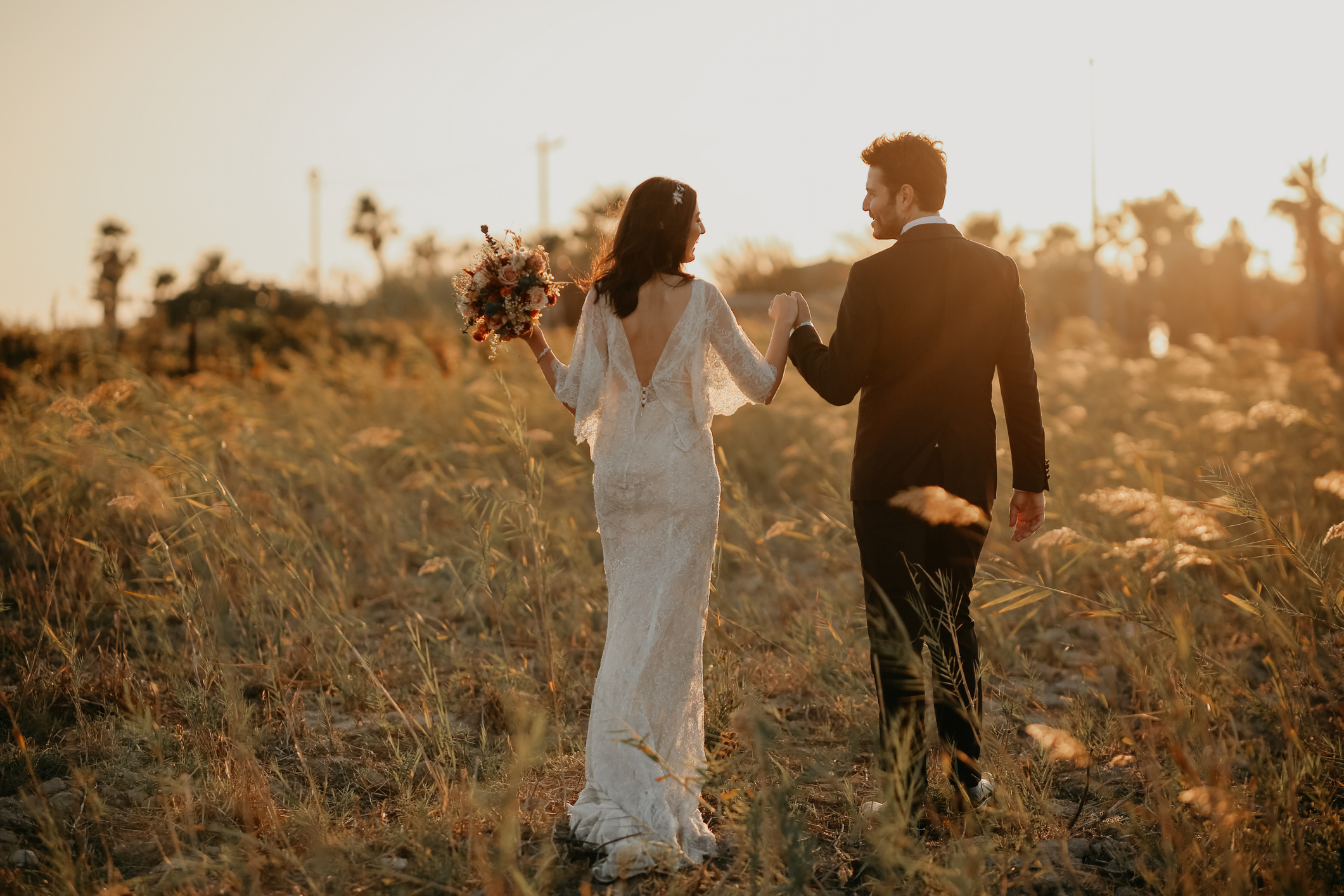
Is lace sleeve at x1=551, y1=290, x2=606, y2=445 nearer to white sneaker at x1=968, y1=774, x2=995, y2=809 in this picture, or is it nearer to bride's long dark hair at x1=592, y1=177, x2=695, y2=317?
bride's long dark hair at x1=592, y1=177, x2=695, y2=317

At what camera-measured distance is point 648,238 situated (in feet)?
10.6

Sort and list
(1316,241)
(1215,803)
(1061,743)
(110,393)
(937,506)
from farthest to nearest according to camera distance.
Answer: (1316,241) → (110,393) → (937,506) → (1215,803) → (1061,743)

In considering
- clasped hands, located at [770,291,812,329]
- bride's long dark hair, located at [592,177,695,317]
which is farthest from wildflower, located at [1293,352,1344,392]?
bride's long dark hair, located at [592,177,695,317]

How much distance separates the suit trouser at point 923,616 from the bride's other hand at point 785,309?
744 millimetres

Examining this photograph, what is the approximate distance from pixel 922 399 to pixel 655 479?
966mm

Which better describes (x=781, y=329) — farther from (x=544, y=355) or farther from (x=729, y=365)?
(x=544, y=355)

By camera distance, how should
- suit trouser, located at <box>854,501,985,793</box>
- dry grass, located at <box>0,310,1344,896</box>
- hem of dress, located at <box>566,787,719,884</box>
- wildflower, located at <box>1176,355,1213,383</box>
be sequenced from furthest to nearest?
wildflower, located at <box>1176,355,1213,383</box>
suit trouser, located at <box>854,501,985,793</box>
hem of dress, located at <box>566,787,719,884</box>
dry grass, located at <box>0,310,1344,896</box>

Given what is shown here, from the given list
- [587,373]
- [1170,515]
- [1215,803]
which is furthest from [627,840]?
[1170,515]

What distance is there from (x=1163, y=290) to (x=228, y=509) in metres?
47.3

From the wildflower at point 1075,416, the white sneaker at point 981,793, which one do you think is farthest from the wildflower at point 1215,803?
the wildflower at point 1075,416

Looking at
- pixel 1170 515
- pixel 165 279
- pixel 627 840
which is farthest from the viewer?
pixel 165 279

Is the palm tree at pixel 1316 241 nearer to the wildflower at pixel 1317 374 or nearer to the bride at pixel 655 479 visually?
the wildflower at pixel 1317 374

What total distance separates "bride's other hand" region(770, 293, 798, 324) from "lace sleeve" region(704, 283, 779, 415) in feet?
0.48

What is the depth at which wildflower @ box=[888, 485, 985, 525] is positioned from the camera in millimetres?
2840
